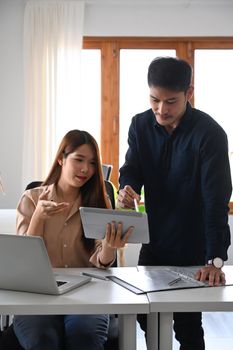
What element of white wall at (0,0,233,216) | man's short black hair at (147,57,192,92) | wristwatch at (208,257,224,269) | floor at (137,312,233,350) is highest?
white wall at (0,0,233,216)

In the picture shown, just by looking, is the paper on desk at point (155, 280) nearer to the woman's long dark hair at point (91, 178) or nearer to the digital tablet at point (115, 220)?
the digital tablet at point (115, 220)

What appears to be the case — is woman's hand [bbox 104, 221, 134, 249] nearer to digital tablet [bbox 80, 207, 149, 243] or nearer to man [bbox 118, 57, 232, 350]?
digital tablet [bbox 80, 207, 149, 243]

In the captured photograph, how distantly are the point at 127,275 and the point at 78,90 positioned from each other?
9.72ft

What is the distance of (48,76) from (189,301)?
341cm

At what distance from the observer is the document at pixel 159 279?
1.42 m

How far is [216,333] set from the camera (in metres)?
2.87

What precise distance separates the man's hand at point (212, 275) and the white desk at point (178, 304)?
0.18 feet

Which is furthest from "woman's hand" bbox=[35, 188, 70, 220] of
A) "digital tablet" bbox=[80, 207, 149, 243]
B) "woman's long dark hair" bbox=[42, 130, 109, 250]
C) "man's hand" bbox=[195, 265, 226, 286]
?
"man's hand" bbox=[195, 265, 226, 286]

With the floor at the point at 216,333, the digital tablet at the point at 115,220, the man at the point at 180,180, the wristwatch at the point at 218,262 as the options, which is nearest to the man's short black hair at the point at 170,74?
the man at the point at 180,180

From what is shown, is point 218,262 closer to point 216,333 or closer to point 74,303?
point 74,303

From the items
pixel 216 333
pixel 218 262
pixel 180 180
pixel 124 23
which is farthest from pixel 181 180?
pixel 124 23

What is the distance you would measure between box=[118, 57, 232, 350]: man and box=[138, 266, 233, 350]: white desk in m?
0.13

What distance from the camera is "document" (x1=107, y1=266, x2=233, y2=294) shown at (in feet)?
4.67

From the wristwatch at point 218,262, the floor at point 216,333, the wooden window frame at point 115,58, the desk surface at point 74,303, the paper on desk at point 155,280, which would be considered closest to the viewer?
the desk surface at point 74,303
